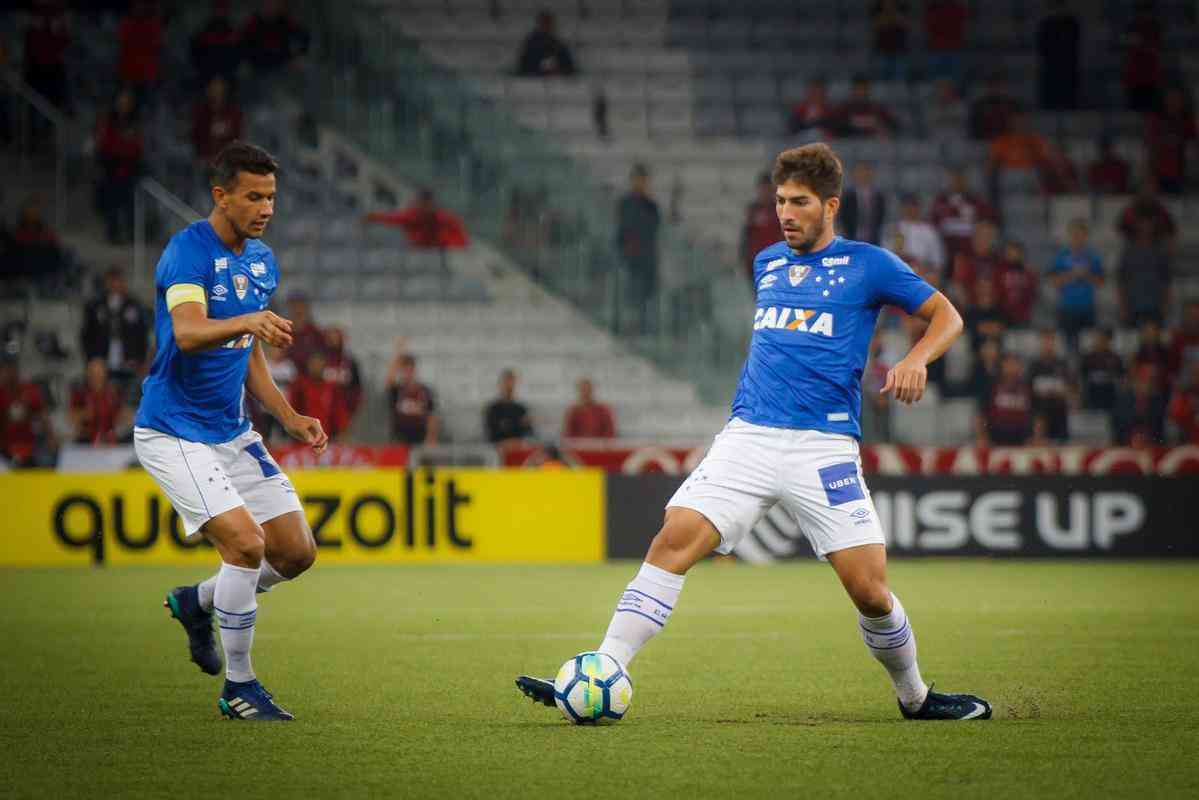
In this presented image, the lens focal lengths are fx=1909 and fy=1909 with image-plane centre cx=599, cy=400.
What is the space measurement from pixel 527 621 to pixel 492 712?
445 cm

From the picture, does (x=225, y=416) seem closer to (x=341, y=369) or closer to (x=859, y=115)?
(x=341, y=369)

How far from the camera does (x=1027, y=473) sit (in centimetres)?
1764

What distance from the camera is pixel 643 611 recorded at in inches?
276

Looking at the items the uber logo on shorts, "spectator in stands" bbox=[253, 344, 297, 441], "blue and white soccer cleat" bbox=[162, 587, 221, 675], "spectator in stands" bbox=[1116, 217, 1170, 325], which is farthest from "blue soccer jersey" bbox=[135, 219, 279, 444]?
"spectator in stands" bbox=[1116, 217, 1170, 325]

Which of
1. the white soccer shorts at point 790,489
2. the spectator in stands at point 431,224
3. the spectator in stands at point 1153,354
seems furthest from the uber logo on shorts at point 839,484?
the spectator in stands at point 431,224

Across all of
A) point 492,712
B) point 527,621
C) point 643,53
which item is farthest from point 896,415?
point 492,712

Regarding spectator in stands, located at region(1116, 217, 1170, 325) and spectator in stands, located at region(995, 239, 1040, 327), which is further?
spectator in stands, located at region(1116, 217, 1170, 325)

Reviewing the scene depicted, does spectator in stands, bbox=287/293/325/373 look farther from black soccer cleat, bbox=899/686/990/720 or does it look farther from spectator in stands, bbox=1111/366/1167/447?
black soccer cleat, bbox=899/686/990/720

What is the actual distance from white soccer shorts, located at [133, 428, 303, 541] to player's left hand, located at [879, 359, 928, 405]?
265 centimetres

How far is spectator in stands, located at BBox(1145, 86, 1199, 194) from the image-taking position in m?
24.1

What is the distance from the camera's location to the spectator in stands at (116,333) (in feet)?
65.6

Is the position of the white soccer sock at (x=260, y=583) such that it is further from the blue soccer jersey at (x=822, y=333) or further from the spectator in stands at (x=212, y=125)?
the spectator in stands at (x=212, y=125)

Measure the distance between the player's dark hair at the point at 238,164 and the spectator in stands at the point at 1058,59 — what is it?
1973 centimetres

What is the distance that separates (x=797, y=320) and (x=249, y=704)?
101 inches
